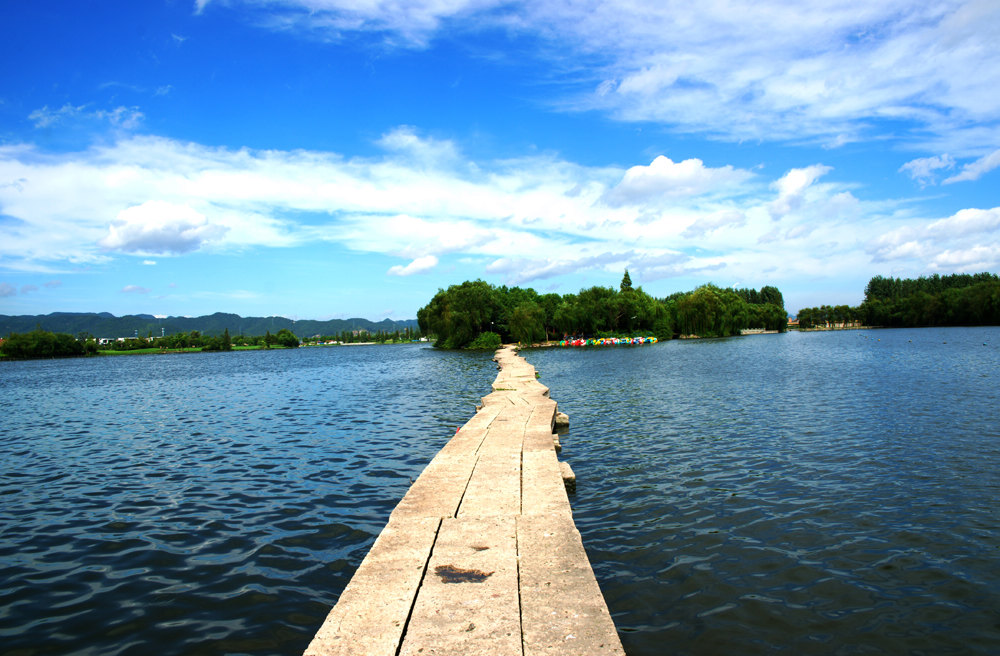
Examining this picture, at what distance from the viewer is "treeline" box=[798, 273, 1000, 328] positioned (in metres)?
112

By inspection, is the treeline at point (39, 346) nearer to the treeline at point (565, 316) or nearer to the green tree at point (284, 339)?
the green tree at point (284, 339)

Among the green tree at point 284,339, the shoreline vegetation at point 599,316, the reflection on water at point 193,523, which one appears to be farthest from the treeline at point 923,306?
the green tree at point 284,339

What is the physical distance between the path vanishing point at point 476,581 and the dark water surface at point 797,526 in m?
0.93

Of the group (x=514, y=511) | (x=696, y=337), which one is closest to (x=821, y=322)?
(x=696, y=337)

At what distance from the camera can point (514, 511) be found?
281 inches

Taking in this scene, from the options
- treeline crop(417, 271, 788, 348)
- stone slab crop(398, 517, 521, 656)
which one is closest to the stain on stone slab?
stone slab crop(398, 517, 521, 656)

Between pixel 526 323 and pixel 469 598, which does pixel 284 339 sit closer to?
pixel 526 323

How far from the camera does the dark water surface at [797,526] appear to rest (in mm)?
5324

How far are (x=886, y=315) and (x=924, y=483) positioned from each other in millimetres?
162214

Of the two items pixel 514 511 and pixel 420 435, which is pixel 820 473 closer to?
pixel 514 511

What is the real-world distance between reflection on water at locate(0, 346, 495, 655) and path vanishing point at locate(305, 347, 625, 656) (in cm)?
105

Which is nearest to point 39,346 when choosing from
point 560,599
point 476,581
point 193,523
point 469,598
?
point 193,523

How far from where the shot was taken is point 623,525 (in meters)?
8.09

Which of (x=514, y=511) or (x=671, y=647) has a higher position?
(x=514, y=511)
